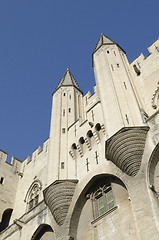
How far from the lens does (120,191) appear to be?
9.83 meters

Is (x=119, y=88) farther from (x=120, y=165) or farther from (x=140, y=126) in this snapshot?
(x=120, y=165)

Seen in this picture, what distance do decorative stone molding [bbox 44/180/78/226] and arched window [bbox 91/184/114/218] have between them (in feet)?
3.34

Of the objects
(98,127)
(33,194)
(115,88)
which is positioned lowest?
(98,127)

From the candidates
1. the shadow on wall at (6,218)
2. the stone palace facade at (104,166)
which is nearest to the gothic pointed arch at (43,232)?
the stone palace facade at (104,166)

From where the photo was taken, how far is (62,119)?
50.5ft

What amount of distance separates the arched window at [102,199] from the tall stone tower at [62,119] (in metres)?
1.92

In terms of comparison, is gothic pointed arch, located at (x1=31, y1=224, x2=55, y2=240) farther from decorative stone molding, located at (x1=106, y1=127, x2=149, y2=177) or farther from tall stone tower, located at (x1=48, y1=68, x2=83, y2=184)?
decorative stone molding, located at (x1=106, y1=127, x2=149, y2=177)

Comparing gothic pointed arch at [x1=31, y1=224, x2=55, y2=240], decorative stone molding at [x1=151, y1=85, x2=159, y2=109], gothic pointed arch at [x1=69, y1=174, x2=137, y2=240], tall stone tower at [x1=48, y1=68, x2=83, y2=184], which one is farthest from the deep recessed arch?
decorative stone molding at [x1=151, y1=85, x2=159, y2=109]

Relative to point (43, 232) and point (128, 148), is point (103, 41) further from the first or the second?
point (43, 232)

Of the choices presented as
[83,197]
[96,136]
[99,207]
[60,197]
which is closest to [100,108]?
[96,136]

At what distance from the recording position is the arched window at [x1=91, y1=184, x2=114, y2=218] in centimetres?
1012

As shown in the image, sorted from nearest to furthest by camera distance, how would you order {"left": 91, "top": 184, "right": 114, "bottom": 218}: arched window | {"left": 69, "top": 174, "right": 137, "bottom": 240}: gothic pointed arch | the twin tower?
{"left": 69, "top": 174, "right": 137, "bottom": 240}: gothic pointed arch < {"left": 91, "top": 184, "right": 114, "bottom": 218}: arched window < the twin tower

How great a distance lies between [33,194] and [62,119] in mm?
5049

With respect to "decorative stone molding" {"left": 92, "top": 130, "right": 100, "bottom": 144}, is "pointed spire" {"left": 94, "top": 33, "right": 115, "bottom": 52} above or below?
above
